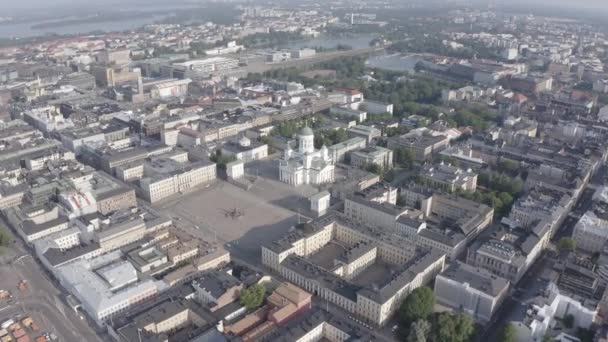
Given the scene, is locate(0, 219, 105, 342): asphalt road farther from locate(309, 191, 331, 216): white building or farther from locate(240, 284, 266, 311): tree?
locate(309, 191, 331, 216): white building

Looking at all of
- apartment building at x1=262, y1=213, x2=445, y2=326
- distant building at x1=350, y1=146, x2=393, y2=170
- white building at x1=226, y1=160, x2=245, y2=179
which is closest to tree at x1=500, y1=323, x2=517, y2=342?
apartment building at x1=262, y1=213, x2=445, y2=326

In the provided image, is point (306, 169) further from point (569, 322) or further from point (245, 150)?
point (569, 322)

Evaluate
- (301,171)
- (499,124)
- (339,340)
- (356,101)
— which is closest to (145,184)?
(301,171)

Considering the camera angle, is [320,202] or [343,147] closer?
[320,202]

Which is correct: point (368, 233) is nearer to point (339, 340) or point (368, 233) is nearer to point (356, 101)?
point (339, 340)

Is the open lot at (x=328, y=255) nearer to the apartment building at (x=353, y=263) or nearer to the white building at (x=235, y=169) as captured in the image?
the apartment building at (x=353, y=263)

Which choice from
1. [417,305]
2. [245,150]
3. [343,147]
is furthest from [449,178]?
[245,150]
